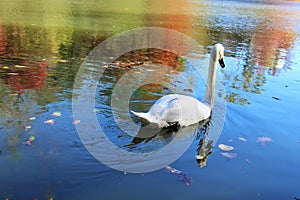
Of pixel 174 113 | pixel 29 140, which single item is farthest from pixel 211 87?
pixel 29 140

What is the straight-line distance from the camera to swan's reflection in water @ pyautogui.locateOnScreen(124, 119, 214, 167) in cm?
457

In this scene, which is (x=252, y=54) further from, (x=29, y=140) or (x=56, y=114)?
(x=29, y=140)

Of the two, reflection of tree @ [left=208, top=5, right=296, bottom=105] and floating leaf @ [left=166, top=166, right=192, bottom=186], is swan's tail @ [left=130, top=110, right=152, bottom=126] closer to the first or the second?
floating leaf @ [left=166, top=166, right=192, bottom=186]

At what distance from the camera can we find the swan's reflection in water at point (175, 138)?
4.57 meters

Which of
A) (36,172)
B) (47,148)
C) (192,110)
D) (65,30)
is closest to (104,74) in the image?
(192,110)

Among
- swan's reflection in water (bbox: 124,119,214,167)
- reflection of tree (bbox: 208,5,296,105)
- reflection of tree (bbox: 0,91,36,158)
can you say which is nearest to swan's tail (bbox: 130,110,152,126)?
swan's reflection in water (bbox: 124,119,214,167)

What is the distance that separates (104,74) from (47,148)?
3527 mm

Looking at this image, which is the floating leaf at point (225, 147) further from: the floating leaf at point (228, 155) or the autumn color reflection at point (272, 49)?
the autumn color reflection at point (272, 49)

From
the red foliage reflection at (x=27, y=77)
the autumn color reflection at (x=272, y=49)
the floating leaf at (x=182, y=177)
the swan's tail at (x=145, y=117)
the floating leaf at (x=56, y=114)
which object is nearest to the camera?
the floating leaf at (x=182, y=177)

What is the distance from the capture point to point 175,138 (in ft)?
16.2

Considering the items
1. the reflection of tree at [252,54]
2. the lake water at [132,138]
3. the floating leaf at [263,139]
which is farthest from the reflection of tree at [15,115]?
the reflection of tree at [252,54]

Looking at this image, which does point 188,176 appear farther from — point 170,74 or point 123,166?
point 170,74

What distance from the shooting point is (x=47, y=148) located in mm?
4301

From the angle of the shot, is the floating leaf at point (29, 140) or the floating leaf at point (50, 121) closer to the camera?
the floating leaf at point (29, 140)
